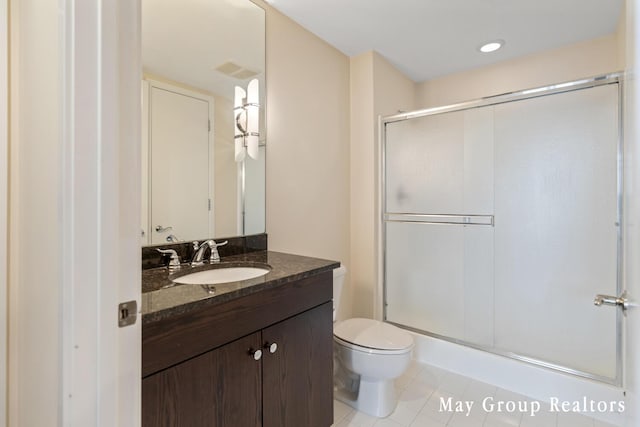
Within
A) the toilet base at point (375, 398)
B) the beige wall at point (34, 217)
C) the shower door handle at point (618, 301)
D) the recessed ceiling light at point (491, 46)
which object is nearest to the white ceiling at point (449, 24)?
the recessed ceiling light at point (491, 46)

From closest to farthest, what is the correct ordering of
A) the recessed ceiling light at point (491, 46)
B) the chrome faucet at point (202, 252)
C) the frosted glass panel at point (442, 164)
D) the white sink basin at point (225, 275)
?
the white sink basin at point (225, 275) < the chrome faucet at point (202, 252) < the frosted glass panel at point (442, 164) < the recessed ceiling light at point (491, 46)

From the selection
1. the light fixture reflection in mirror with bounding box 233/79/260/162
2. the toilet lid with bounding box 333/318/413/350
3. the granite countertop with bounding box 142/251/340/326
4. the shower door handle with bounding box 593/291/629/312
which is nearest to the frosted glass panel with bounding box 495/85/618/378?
the toilet lid with bounding box 333/318/413/350

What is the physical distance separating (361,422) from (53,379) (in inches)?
59.0

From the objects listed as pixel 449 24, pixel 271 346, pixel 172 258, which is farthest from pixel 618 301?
pixel 449 24

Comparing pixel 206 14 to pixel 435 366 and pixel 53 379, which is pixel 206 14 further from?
pixel 435 366

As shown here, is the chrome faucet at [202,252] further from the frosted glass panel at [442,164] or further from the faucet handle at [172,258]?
the frosted glass panel at [442,164]

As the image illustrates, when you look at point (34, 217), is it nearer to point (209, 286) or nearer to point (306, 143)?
point (209, 286)

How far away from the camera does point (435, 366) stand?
2.17 meters

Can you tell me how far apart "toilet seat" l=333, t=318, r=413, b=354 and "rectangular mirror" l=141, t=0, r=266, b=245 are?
0.78 m

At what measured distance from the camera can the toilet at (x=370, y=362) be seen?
1577 millimetres

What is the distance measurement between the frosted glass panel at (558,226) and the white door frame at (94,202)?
6.83ft

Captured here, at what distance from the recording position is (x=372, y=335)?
5.67 feet

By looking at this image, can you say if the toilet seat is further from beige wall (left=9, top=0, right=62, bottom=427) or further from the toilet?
beige wall (left=9, top=0, right=62, bottom=427)

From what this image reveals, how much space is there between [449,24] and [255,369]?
2.23 meters
